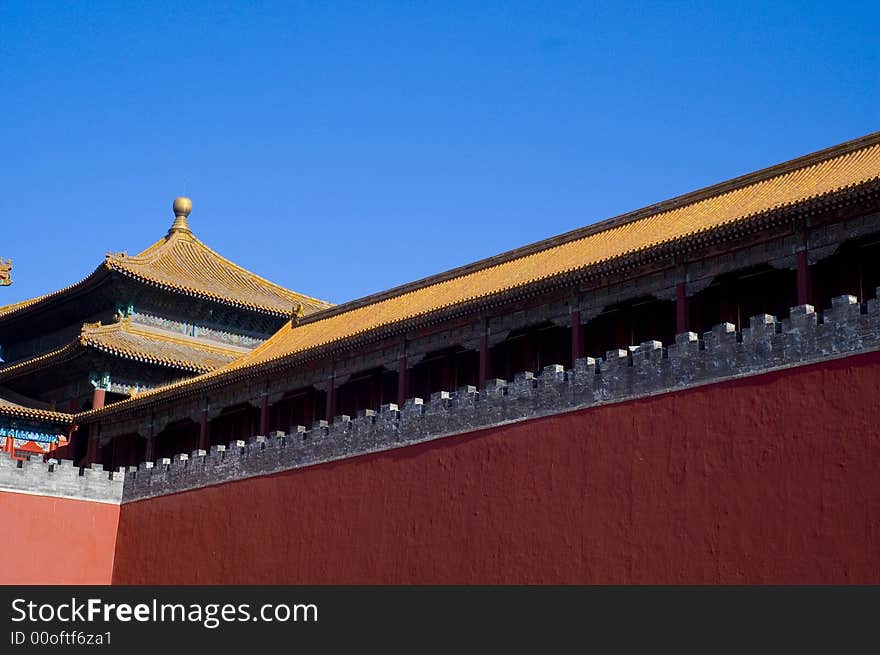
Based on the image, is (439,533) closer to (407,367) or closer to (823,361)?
(407,367)

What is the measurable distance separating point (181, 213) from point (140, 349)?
20.8ft

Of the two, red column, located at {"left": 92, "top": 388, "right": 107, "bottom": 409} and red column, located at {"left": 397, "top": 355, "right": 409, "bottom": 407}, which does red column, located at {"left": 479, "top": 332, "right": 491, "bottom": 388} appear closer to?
red column, located at {"left": 397, "top": 355, "right": 409, "bottom": 407}

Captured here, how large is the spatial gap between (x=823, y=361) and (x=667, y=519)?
8.51ft

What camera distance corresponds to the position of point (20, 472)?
24125 millimetres

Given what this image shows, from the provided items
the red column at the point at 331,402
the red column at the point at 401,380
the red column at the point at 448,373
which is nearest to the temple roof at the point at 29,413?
the red column at the point at 331,402

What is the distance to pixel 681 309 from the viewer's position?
17766 mm

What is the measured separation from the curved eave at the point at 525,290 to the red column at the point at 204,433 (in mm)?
519

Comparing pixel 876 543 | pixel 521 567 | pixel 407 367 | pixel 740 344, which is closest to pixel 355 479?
pixel 407 367

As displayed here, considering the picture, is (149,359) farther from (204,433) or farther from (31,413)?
(204,433)

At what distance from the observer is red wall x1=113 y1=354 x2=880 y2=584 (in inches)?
580

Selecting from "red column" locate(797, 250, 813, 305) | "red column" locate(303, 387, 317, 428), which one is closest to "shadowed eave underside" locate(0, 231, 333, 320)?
"red column" locate(303, 387, 317, 428)

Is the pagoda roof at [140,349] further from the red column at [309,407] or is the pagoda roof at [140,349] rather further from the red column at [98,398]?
the red column at [309,407]

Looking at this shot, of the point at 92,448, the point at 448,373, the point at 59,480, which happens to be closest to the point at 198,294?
the point at 92,448

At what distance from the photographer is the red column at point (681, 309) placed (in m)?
17.6
